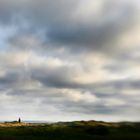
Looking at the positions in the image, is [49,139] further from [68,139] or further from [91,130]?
[91,130]

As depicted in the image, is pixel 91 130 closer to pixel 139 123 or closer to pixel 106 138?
pixel 106 138

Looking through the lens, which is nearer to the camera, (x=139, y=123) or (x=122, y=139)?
(x=122, y=139)

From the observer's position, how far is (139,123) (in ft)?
583

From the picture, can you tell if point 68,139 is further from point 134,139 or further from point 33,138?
point 134,139

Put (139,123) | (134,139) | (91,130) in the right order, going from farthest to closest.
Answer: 1. (139,123)
2. (91,130)
3. (134,139)

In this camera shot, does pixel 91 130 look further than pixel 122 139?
Yes

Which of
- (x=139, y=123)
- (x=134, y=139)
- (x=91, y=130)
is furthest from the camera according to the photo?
(x=139, y=123)

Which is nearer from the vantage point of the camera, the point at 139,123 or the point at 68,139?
the point at 68,139

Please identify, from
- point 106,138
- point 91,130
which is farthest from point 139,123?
point 106,138

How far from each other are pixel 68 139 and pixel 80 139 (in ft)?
12.8

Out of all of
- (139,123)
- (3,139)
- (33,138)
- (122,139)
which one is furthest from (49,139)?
(139,123)

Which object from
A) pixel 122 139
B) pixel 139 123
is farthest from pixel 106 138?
pixel 139 123

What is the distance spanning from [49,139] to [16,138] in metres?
11.0

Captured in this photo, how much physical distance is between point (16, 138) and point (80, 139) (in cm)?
2110
